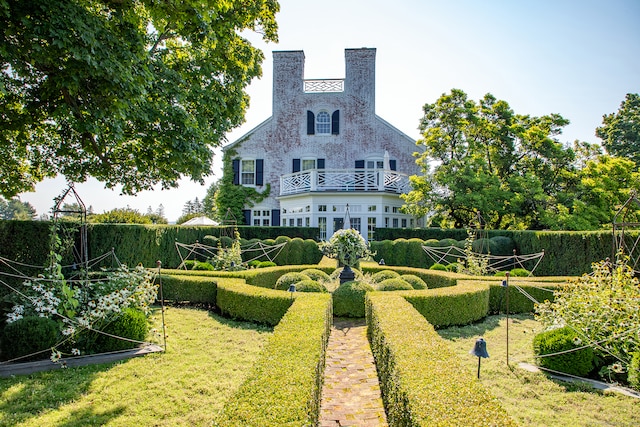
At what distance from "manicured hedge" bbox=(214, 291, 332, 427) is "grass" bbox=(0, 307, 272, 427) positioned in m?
1.00

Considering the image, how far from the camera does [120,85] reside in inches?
256

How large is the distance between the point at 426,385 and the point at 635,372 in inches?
138

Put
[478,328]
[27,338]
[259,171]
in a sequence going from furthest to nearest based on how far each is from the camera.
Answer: [259,171]
[478,328]
[27,338]

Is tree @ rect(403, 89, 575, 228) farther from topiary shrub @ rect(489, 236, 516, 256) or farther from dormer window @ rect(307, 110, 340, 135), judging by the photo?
dormer window @ rect(307, 110, 340, 135)

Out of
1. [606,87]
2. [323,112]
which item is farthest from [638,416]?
[323,112]

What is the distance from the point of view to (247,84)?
12430mm

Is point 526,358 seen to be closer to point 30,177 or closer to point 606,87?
point 606,87

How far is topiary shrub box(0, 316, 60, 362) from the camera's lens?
554 centimetres

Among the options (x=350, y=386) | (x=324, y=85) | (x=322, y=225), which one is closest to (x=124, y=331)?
(x=350, y=386)

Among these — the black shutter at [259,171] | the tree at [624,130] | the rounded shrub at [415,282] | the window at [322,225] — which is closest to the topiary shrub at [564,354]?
the rounded shrub at [415,282]

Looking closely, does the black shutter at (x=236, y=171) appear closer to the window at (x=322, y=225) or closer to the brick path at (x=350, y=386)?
the window at (x=322, y=225)

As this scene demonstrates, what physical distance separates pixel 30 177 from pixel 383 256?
44.6ft

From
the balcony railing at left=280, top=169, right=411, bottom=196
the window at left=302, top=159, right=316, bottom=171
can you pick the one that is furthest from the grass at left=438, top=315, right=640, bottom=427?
the window at left=302, top=159, right=316, bottom=171

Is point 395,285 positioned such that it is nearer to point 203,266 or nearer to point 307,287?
point 307,287
